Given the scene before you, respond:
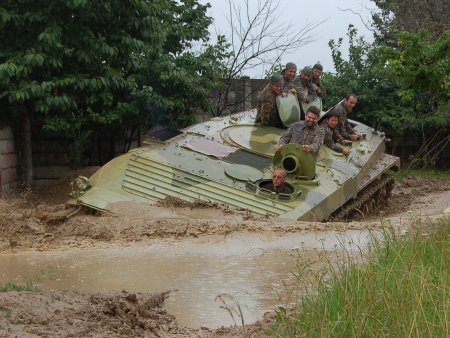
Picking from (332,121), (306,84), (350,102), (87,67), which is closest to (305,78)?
(306,84)

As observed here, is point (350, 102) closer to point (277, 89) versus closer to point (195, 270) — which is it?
point (277, 89)

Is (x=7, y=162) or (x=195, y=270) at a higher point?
(x=7, y=162)

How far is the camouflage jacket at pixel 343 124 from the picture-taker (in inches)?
538

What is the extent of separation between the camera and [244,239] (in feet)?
30.1

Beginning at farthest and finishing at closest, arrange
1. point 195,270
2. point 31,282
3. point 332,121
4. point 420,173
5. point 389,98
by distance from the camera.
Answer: point 389,98, point 420,173, point 332,121, point 195,270, point 31,282

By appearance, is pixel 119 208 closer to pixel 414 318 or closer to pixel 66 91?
pixel 66 91

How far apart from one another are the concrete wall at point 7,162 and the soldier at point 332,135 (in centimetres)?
493

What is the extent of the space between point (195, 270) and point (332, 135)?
618cm

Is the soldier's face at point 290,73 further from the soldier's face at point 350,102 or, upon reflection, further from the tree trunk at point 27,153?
the tree trunk at point 27,153

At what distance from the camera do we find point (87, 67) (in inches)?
527

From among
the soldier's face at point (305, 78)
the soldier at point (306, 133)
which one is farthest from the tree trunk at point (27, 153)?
the soldier's face at point (305, 78)

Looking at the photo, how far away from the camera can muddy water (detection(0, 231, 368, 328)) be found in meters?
6.31

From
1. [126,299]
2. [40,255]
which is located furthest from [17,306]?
[40,255]

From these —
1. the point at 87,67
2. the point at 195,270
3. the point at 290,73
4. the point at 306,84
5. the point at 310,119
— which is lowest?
the point at 195,270
